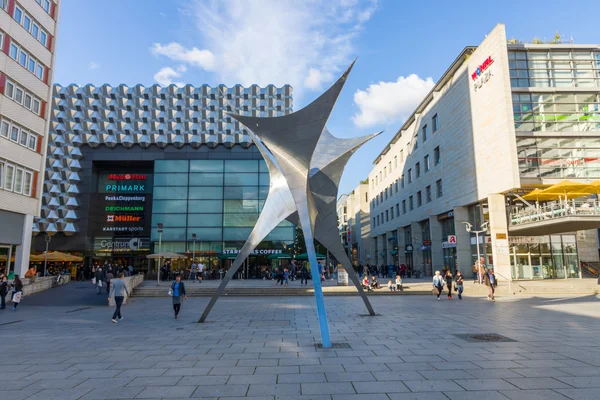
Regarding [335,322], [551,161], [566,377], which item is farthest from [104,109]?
[566,377]

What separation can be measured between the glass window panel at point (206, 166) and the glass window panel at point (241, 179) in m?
1.55

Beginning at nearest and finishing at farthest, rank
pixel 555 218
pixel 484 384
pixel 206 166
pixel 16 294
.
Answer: pixel 484 384 → pixel 16 294 → pixel 555 218 → pixel 206 166

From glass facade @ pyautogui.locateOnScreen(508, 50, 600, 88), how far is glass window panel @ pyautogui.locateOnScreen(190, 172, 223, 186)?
3056 centimetres

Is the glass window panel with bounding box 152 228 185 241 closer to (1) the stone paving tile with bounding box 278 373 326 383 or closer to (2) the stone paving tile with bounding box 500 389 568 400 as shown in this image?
(1) the stone paving tile with bounding box 278 373 326 383

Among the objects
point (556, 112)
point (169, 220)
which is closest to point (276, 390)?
point (556, 112)

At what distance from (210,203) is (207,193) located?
4.01 feet

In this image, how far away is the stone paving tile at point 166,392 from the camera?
227 inches

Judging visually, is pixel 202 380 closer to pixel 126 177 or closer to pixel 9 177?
pixel 9 177

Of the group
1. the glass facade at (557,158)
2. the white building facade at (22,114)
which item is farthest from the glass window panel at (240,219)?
the glass facade at (557,158)

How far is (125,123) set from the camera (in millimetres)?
44250

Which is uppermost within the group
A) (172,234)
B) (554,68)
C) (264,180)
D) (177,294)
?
(554,68)

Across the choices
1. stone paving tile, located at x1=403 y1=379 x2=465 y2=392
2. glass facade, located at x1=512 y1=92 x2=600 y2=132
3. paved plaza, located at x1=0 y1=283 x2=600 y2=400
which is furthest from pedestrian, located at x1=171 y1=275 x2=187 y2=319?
glass facade, located at x1=512 y1=92 x2=600 y2=132

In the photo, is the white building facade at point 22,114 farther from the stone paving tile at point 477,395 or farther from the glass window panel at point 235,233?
the stone paving tile at point 477,395

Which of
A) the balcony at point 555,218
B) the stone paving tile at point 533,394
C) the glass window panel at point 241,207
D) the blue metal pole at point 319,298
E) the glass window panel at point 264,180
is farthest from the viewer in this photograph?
the glass window panel at point 264,180
